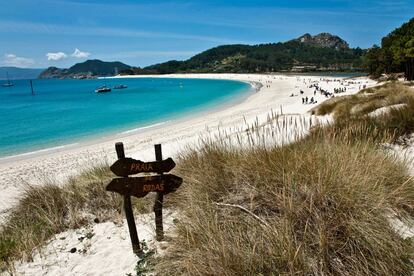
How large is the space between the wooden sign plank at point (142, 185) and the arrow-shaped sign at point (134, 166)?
0.29 ft

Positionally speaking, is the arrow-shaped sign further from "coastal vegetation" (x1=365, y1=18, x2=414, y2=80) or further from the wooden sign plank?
"coastal vegetation" (x1=365, y1=18, x2=414, y2=80)

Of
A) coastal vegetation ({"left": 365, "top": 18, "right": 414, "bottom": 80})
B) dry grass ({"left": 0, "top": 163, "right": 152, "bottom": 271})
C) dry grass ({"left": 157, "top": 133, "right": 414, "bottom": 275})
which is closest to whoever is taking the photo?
dry grass ({"left": 157, "top": 133, "right": 414, "bottom": 275})

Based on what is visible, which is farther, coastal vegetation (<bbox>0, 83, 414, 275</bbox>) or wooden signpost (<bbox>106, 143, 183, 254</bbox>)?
wooden signpost (<bbox>106, 143, 183, 254</bbox>)

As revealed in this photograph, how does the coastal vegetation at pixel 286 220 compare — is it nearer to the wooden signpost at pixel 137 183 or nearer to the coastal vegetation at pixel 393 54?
the wooden signpost at pixel 137 183

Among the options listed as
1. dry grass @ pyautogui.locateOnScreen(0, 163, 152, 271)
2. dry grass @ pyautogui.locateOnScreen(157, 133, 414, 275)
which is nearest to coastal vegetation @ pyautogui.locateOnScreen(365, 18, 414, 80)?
dry grass @ pyautogui.locateOnScreen(157, 133, 414, 275)

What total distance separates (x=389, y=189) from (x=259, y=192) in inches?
68.2

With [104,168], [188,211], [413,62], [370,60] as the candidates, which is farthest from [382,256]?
[370,60]

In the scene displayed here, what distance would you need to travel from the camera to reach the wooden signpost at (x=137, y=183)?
11.8 feet

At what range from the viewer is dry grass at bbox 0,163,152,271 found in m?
4.07

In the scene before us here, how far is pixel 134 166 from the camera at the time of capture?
363 cm

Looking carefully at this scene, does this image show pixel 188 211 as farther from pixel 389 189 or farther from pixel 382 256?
pixel 389 189

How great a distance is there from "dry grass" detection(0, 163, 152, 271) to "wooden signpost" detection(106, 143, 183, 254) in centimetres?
106

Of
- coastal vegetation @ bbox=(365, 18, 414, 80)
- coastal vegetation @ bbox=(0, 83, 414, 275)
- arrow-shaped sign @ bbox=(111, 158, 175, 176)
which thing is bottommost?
coastal vegetation @ bbox=(0, 83, 414, 275)

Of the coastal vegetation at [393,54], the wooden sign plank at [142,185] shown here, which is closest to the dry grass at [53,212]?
the wooden sign plank at [142,185]
